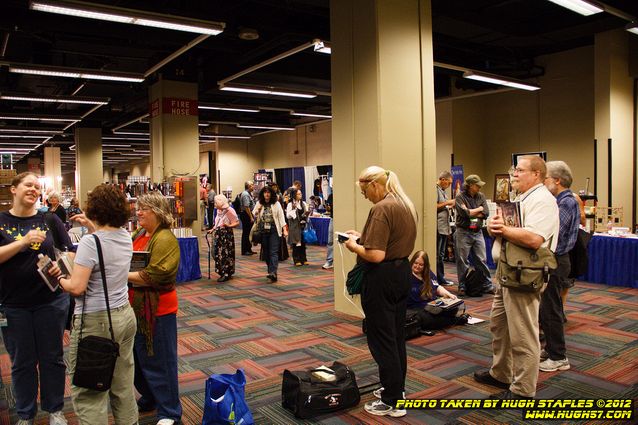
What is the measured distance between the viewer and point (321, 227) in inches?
443

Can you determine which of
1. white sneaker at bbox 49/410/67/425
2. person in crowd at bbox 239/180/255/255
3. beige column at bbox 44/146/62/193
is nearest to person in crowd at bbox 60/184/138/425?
white sneaker at bbox 49/410/67/425

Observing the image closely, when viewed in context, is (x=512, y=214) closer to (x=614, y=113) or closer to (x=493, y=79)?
(x=493, y=79)

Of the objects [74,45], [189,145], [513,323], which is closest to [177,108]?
[189,145]

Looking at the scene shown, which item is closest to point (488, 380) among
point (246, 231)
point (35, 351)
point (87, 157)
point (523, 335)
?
point (523, 335)

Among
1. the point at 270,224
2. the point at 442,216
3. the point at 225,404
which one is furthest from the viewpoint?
the point at 270,224

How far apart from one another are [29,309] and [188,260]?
15.6 feet

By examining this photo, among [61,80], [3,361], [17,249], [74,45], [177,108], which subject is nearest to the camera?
[17,249]

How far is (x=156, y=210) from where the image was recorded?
258 centimetres

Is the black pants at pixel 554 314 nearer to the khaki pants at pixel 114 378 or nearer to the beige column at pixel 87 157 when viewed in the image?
the khaki pants at pixel 114 378

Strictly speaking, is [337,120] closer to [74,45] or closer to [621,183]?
[74,45]

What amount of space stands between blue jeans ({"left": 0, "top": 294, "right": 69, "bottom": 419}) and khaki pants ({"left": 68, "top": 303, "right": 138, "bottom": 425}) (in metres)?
0.53

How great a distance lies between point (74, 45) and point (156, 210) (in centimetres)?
677

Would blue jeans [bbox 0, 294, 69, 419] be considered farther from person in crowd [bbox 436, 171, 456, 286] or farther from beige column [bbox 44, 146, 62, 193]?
beige column [bbox 44, 146, 62, 193]

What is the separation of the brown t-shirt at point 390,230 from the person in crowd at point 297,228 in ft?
19.1
